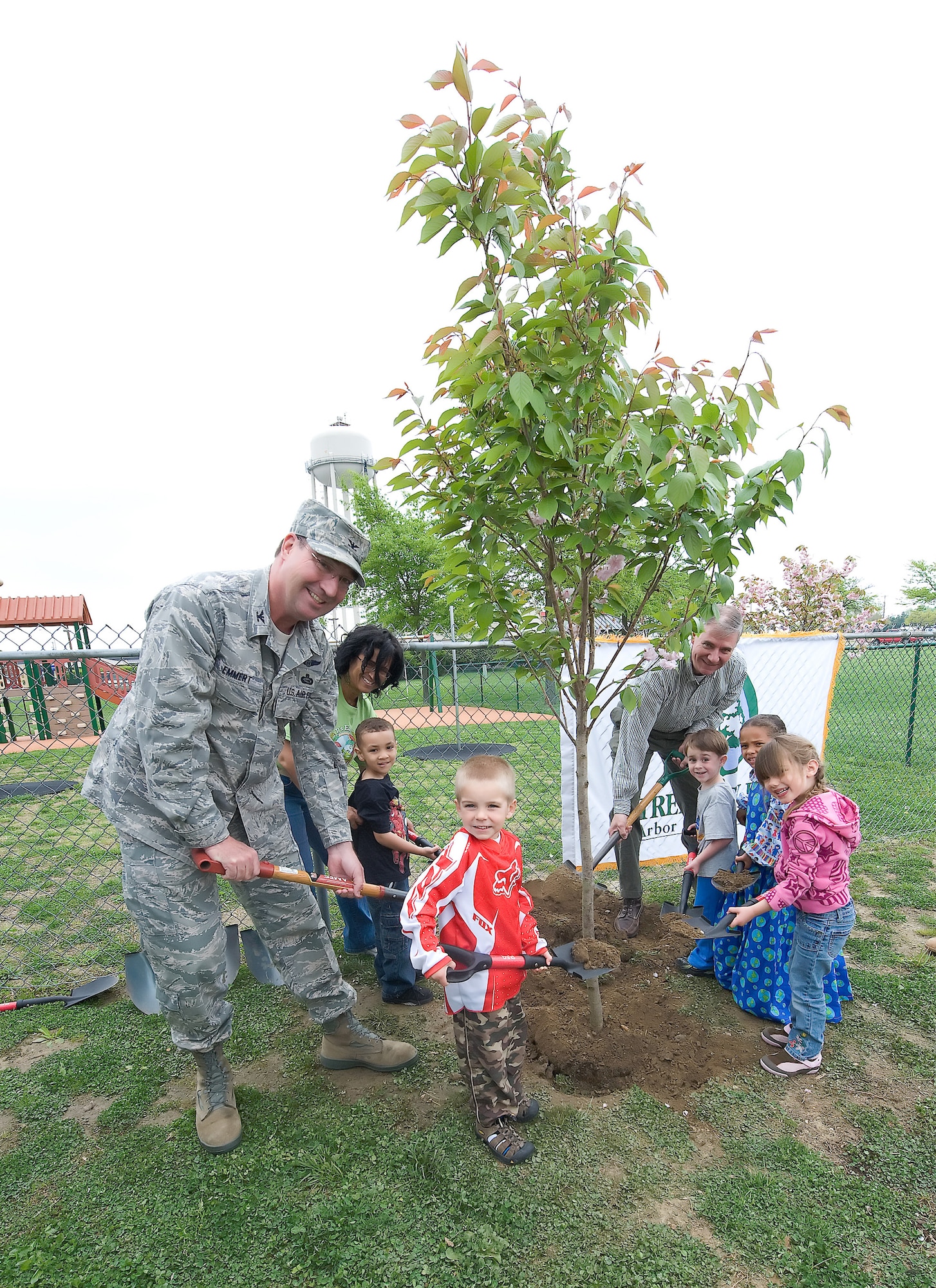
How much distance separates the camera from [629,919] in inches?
148

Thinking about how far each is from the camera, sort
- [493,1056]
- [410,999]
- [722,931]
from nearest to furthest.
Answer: [493,1056] < [722,931] < [410,999]

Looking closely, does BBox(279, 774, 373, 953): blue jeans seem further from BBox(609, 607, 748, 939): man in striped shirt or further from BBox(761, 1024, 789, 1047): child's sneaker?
BBox(761, 1024, 789, 1047): child's sneaker

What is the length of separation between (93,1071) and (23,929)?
6.68ft

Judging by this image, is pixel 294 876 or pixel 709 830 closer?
pixel 294 876

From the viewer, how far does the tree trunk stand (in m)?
2.65

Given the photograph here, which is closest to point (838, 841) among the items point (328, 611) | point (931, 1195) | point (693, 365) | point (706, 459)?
point (931, 1195)

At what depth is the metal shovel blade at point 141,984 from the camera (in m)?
3.00

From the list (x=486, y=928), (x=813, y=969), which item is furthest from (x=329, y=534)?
(x=813, y=969)

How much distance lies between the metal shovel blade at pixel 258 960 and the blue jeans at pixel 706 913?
215 cm

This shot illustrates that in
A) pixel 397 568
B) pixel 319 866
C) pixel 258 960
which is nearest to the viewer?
pixel 258 960

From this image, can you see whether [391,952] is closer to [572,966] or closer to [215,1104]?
[215,1104]

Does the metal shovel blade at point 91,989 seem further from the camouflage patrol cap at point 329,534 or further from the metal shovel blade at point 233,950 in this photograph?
the camouflage patrol cap at point 329,534

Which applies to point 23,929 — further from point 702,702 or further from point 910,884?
point 910,884

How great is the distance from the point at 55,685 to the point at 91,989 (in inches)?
141
